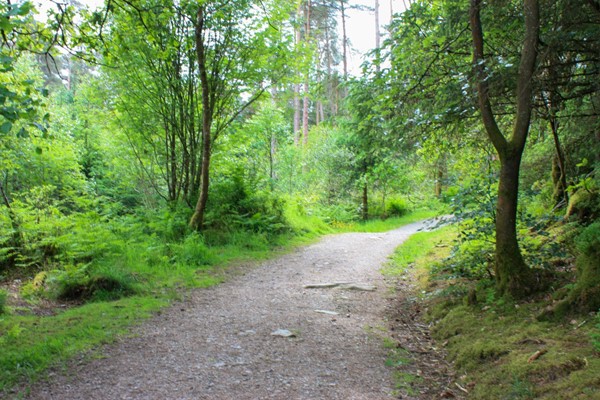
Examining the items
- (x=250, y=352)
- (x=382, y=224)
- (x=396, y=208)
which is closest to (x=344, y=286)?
(x=250, y=352)

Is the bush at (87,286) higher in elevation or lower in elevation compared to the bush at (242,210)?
lower

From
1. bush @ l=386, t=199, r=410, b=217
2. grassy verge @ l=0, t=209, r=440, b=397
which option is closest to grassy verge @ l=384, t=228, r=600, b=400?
grassy verge @ l=0, t=209, r=440, b=397

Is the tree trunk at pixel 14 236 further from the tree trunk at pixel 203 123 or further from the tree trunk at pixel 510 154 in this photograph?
the tree trunk at pixel 510 154

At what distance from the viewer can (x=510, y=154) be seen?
4801mm

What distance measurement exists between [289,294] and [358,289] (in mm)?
1359

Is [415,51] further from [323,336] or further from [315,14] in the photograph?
[315,14]

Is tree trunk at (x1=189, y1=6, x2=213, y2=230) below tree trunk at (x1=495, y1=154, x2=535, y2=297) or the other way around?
the other way around

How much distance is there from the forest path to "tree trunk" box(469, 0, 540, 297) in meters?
1.77

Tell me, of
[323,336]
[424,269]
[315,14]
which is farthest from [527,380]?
[315,14]

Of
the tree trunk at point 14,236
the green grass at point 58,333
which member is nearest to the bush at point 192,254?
the green grass at point 58,333

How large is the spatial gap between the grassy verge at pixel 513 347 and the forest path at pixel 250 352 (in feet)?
2.64

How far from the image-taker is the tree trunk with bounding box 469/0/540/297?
4.63 meters

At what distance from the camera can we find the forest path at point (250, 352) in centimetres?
348

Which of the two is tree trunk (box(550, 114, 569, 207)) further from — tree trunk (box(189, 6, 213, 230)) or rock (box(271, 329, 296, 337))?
tree trunk (box(189, 6, 213, 230))
